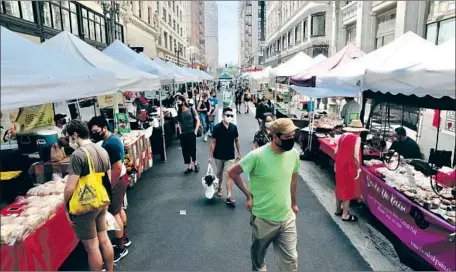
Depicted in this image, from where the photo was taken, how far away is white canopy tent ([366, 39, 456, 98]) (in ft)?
12.3

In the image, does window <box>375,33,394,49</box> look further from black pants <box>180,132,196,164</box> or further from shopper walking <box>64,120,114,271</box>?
shopper walking <box>64,120,114,271</box>

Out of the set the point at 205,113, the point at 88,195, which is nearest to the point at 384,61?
the point at 88,195

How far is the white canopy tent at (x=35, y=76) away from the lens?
10.0 ft

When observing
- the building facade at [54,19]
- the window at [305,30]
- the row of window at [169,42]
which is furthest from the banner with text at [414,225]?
the row of window at [169,42]

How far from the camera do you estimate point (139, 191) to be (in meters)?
7.51

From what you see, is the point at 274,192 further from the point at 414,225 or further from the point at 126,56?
the point at 126,56

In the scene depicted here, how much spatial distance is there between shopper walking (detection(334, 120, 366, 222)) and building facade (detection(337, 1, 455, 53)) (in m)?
9.23

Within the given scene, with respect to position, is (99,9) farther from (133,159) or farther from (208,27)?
(208,27)

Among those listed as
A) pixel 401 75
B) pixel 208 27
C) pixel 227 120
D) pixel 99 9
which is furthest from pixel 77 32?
pixel 208 27

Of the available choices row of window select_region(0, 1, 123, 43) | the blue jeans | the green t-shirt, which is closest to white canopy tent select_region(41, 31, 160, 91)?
the green t-shirt

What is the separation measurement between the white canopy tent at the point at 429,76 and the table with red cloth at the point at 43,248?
501 centimetres

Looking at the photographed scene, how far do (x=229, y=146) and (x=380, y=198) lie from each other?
9.52ft

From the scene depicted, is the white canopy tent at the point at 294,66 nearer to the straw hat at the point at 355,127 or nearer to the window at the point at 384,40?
the window at the point at 384,40

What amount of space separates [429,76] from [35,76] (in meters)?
4.72
